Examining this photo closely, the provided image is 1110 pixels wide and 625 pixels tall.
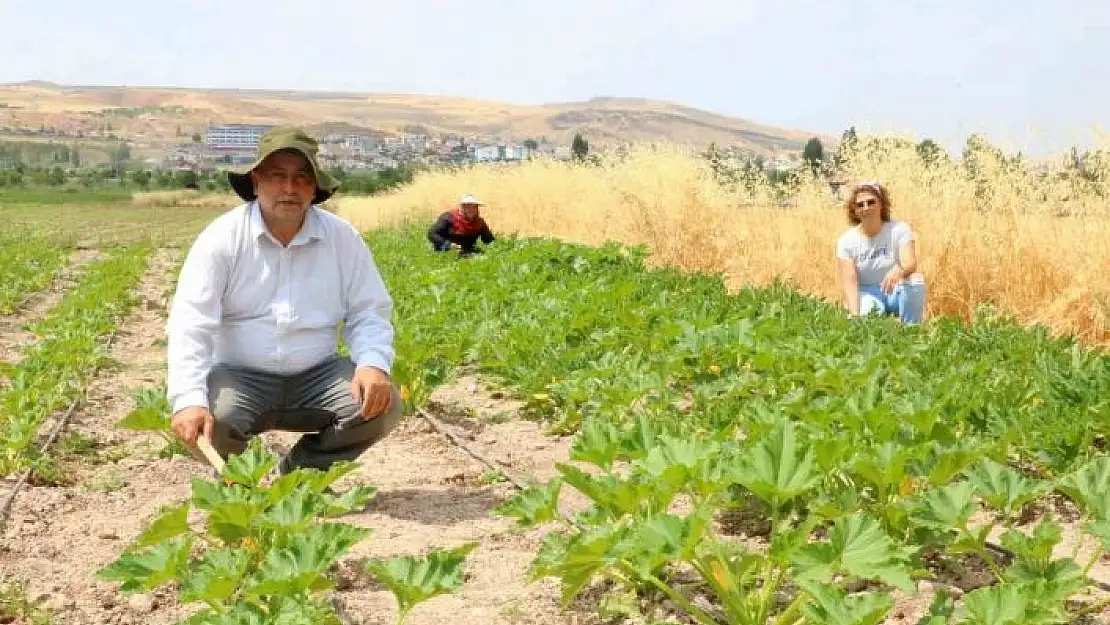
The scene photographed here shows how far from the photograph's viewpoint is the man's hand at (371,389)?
421 centimetres

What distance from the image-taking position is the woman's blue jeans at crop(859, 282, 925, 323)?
7328 mm

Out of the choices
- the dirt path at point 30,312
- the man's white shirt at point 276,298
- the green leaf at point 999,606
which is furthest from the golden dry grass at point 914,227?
the dirt path at point 30,312

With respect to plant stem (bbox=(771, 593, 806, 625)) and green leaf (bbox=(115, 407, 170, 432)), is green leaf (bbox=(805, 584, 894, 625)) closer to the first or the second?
plant stem (bbox=(771, 593, 806, 625))

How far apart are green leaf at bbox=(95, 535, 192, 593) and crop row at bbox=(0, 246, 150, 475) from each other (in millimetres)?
2935

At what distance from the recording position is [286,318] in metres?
4.40

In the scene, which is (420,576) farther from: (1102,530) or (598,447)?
(1102,530)

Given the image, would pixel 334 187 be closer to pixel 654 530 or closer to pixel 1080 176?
pixel 654 530

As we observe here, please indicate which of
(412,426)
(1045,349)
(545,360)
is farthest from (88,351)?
(1045,349)

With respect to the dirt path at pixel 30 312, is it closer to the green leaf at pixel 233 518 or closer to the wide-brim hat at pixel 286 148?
the wide-brim hat at pixel 286 148

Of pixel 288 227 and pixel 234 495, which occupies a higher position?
pixel 288 227

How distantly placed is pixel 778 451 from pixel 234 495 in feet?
4.90

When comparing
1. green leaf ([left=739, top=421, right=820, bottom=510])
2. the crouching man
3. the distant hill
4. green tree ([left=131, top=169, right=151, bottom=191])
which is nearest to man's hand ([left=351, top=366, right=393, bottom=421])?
the crouching man

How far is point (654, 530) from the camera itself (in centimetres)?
263

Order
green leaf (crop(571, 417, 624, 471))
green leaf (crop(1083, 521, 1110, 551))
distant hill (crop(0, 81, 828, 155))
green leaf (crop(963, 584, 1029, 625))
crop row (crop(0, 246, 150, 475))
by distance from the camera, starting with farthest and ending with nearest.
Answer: distant hill (crop(0, 81, 828, 155)), crop row (crop(0, 246, 150, 475)), green leaf (crop(571, 417, 624, 471)), green leaf (crop(1083, 521, 1110, 551)), green leaf (crop(963, 584, 1029, 625))
